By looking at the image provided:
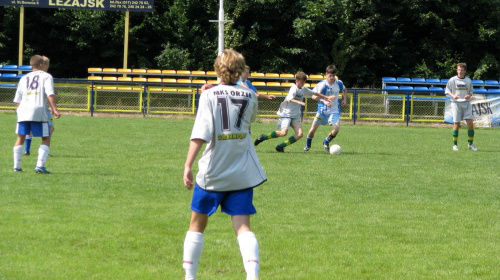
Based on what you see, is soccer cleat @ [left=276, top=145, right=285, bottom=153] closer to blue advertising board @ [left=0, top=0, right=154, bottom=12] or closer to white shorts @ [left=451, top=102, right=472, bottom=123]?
white shorts @ [left=451, top=102, right=472, bottom=123]

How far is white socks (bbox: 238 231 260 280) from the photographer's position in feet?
15.0

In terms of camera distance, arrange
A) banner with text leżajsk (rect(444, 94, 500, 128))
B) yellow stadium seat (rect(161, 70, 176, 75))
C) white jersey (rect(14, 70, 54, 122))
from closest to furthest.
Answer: white jersey (rect(14, 70, 54, 122)) → banner with text leżajsk (rect(444, 94, 500, 128)) → yellow stadium seat (rect(161, 70, 176, 75))

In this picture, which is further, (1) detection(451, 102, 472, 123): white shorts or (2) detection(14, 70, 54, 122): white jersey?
(1) detection(451, 102, 472, 123): white shorts

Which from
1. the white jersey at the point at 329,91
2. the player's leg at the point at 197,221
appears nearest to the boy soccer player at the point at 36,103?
the player's leg at the point at 197,221

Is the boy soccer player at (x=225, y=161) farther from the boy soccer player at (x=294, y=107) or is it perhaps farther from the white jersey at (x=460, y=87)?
the white jersey at (x=460, y=87)

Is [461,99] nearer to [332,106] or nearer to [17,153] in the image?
[332,106]

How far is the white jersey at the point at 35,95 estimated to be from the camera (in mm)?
10102

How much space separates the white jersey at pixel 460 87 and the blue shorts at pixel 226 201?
1248 centimetres

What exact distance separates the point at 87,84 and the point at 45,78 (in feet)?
60.3

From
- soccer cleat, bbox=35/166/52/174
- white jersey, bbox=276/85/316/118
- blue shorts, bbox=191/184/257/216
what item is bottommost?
soccer cleat, bbox=35/166/52/174

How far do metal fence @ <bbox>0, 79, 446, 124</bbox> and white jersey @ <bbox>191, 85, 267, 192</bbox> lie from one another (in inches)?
897

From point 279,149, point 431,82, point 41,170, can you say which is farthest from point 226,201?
point 431,82

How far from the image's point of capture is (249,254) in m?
4.65

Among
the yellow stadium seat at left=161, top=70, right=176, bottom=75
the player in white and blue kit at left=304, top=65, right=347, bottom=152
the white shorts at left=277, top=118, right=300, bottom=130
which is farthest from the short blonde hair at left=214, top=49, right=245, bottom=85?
the yellow stadium seat at left=161, top=70, right=176, bottom=75
